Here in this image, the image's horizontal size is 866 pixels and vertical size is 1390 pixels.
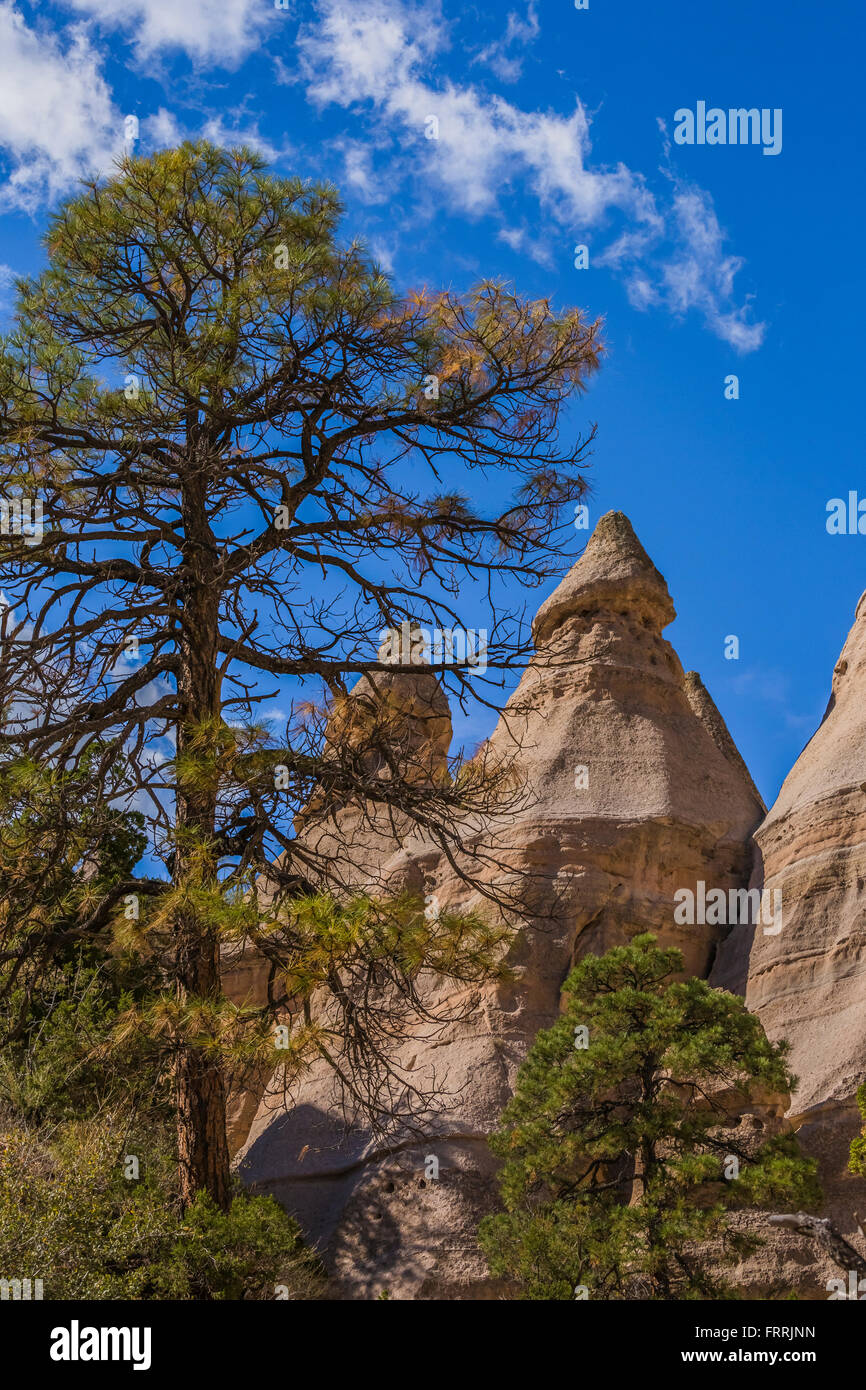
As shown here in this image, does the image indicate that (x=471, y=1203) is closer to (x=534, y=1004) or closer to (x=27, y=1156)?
(x=534, y=1004)

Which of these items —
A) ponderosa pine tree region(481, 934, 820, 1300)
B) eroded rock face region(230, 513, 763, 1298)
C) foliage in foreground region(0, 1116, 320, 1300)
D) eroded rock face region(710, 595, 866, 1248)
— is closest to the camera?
foliage in foreground region(0, 1116, 320, 1300)

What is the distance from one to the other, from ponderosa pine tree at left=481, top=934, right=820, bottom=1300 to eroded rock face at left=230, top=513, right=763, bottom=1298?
1.51 m

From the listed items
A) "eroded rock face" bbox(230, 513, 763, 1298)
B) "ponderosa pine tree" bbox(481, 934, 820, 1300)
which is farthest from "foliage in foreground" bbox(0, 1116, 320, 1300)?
"eroded rock face" bbox(230, 513, 763, 1298)

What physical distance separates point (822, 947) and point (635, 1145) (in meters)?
6.37

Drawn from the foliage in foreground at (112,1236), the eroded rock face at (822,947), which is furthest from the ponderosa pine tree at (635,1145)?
the foliage in foreground at (112,1236)

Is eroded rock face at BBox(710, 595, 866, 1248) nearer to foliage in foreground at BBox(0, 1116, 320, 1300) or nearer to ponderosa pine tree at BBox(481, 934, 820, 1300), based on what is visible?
ponderosa pine tree at BBox(481, 934, 820, 1300)

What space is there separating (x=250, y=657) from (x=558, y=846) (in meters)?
9.77

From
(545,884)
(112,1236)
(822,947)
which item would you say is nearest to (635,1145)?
(112,1236)

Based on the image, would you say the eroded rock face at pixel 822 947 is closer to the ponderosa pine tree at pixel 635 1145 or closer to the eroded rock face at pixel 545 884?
the ponderosa pine tree at pixel 635 1145

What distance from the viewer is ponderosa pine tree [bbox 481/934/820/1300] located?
13.6m

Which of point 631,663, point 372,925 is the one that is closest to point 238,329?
point 372,925

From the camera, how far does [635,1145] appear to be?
14398mm
